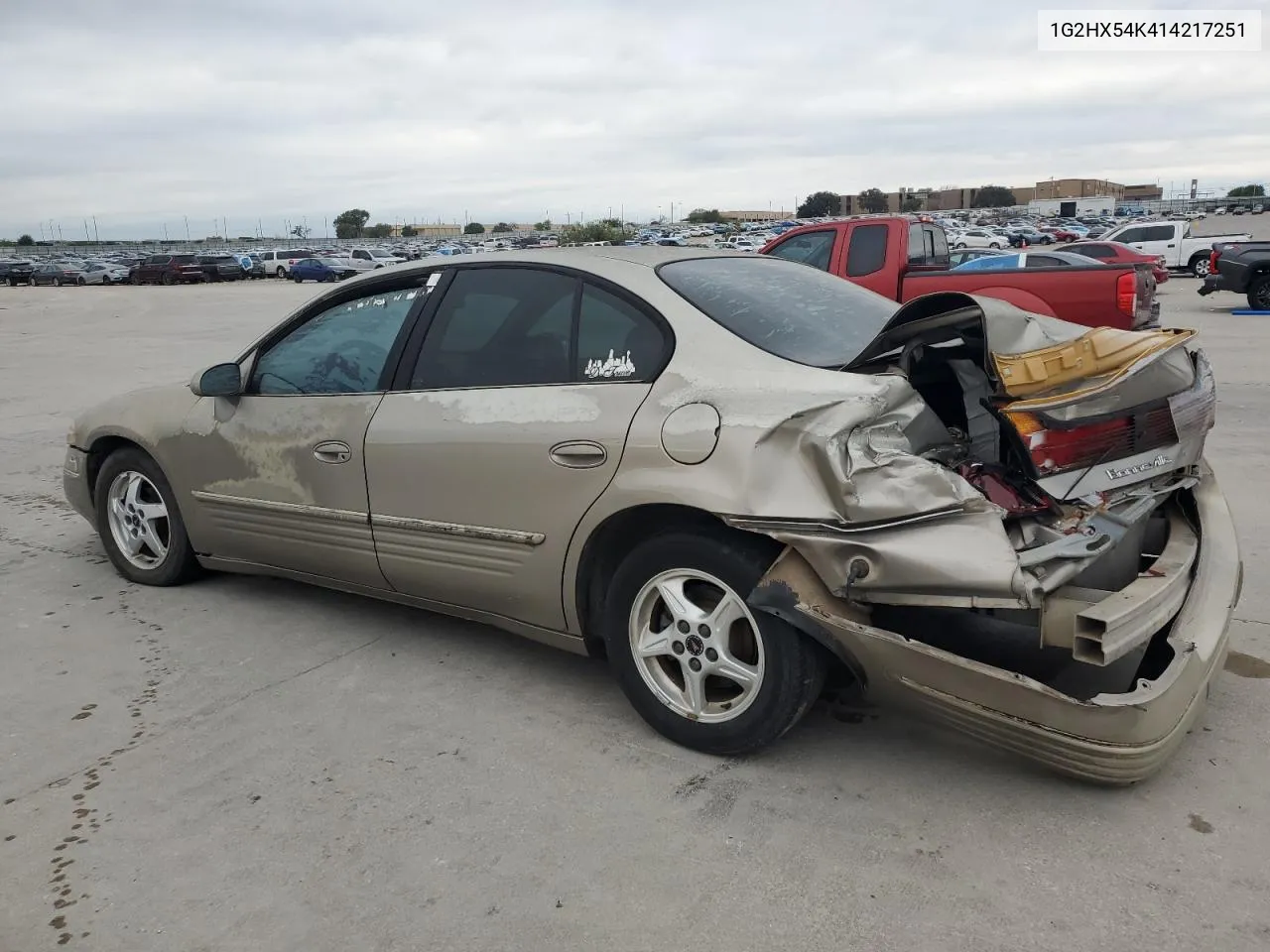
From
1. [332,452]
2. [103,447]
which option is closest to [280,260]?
[103,447]

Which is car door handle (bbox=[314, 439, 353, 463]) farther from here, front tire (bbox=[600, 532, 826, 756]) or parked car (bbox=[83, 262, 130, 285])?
parked car (bbox=[83, 262, 130, 285])

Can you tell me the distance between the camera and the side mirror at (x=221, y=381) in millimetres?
4363

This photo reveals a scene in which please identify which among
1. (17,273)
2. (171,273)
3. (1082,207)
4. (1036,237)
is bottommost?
(1036,237)

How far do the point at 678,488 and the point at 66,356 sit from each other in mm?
16285

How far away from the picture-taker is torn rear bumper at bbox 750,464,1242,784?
8.21 ft

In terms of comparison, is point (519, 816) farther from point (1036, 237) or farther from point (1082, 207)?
point (1082, 207)

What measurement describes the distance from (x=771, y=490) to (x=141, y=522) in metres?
3.49

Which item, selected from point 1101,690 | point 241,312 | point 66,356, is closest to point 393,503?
point 1101,690

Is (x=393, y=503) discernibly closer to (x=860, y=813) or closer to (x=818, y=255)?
(x=860, y=813)

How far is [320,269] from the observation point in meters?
47.1

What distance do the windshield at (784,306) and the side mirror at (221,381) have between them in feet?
6.66

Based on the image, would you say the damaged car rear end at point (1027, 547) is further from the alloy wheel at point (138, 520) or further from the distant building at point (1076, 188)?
the distant building at point (1076, 188)

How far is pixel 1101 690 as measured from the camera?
2.98 metres

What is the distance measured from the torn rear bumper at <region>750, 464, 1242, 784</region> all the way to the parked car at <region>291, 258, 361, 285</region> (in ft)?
151
